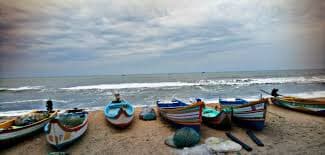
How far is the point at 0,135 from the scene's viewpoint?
550 centimetres

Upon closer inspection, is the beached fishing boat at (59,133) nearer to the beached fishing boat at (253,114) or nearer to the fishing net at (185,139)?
the fishing net at (185,139)

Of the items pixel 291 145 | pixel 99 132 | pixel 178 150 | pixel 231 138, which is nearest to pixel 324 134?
pixel 291 145

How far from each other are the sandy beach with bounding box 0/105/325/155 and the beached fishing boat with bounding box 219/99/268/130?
0.33m

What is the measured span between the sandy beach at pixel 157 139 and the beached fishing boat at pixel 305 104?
1.89 ft

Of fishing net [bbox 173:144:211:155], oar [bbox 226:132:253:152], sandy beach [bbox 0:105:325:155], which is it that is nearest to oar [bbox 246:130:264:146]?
sandy beach [bbox 0:105:325:155]

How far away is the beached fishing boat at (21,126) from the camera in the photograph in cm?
570

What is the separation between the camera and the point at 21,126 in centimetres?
661

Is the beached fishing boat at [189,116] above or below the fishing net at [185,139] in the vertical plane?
above

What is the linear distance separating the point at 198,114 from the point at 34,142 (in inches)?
249

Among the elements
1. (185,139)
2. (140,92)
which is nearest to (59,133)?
(185,139)

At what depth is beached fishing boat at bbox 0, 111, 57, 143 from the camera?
18.7 feet

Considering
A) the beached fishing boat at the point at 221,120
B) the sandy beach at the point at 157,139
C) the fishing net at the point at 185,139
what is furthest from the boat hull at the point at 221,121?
the fishing net at the point at 185,139

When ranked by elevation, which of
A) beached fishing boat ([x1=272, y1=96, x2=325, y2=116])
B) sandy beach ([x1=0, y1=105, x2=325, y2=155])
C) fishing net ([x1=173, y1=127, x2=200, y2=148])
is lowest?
sandy beach ([x1=0, y1=105, x2=325, y2=155])

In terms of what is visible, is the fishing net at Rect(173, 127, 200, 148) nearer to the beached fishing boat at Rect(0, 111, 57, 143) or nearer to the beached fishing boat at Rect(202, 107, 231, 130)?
the beached fishing boat at Rect(202, 107, 231, 130)
